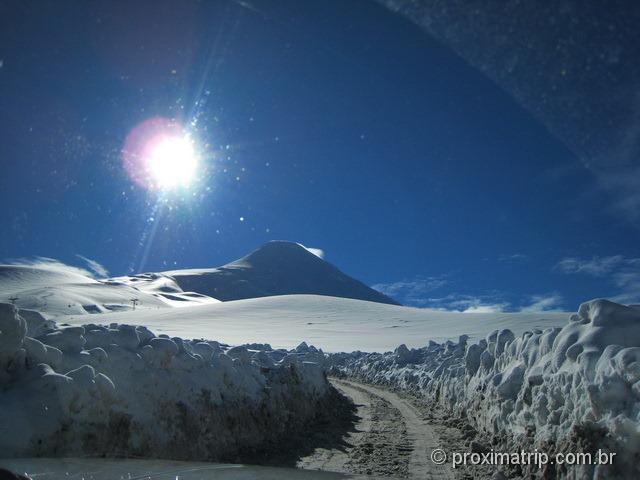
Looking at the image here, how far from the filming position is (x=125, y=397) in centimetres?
695

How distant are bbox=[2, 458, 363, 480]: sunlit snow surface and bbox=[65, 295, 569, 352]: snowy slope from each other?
3521 cm

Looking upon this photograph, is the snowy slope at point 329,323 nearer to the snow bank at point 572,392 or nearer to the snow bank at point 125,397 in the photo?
the snow bank at point 572,392

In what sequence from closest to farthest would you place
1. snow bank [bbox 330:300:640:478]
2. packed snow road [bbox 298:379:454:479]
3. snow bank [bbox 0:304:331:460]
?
snow bank [bbox 330:300:640:478], snow bank [bbox 0:304:331:460], packed snow road [bbox 298:379:454:479]

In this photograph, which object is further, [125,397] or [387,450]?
[387,450]

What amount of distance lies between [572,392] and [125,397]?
5.88m

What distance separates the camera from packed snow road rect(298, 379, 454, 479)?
7.73 metres

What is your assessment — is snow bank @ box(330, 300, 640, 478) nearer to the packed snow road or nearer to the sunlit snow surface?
the packed snow road

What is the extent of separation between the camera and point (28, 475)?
4.65 m

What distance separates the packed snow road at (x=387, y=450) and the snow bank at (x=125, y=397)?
4.13ft

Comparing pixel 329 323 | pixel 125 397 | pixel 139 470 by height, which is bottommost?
pixel 139 470

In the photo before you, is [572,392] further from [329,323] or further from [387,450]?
[329,323]

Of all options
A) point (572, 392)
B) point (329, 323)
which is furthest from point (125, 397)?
point (329, 323)

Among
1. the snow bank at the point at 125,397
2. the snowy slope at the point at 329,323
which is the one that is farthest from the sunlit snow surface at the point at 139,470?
the snowy slope at the point at 329,323

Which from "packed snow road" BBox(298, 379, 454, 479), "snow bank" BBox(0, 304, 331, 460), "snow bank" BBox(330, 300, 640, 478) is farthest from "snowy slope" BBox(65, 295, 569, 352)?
"snow bank" BBox(0, 304, 331, 460)
